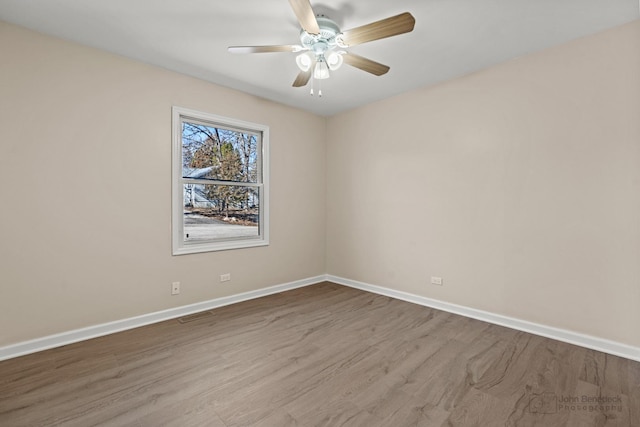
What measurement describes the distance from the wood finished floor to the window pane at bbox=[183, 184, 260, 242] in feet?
3.49

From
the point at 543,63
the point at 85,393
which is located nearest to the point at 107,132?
the point at 85,393

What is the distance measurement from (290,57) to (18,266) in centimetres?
290

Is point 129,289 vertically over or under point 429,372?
over

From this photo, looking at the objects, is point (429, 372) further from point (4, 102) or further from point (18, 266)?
point (4, 102)

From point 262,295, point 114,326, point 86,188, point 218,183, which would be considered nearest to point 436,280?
point 262,295

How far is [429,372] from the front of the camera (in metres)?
2.20

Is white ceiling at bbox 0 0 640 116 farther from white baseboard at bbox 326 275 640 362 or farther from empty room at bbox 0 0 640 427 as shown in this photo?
white baseboard at bbox 326 275 640 362

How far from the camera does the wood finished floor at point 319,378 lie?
5.71ft

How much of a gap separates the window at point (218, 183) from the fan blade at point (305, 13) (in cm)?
194

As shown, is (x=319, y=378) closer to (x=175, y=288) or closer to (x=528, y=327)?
(x=175, y=288)

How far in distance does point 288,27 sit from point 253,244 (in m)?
2.50

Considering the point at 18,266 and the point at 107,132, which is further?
the point at 107,132

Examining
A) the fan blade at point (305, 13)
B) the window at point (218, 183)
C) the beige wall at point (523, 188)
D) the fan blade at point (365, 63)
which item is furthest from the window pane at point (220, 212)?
the fan blade at point (305, 13)

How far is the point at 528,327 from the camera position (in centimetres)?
287
